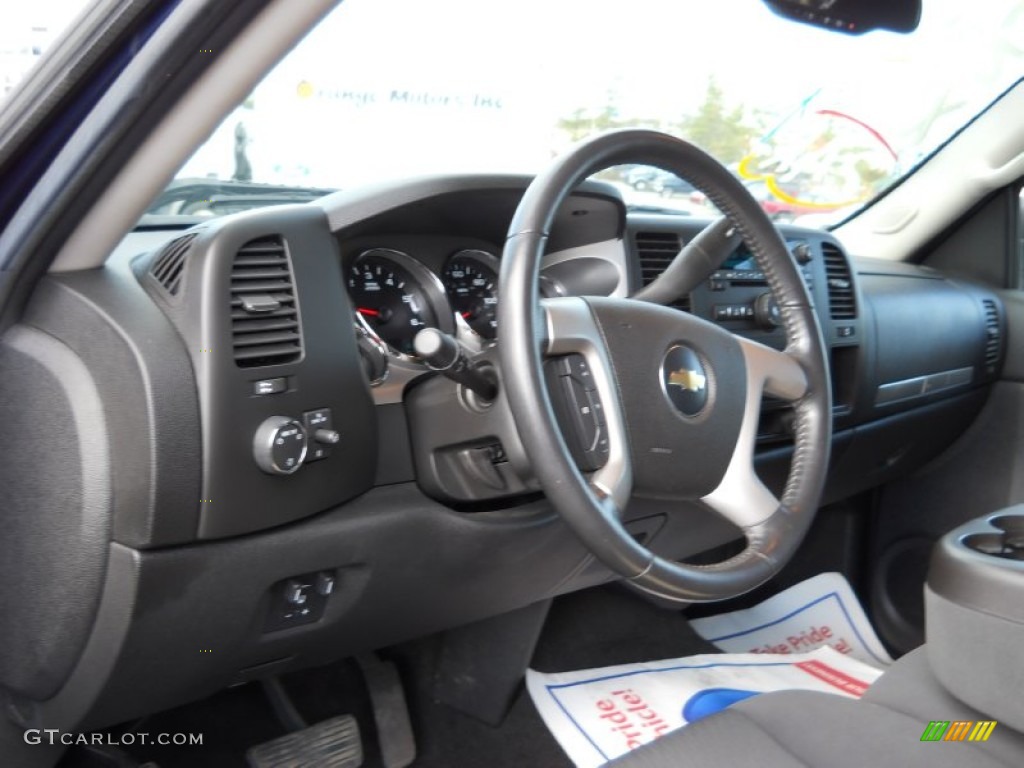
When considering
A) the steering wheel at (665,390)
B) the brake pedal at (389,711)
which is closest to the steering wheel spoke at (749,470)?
the steering wheel at (665,390)

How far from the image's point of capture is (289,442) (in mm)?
1120

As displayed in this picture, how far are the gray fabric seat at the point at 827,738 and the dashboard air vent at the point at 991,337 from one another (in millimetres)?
1462

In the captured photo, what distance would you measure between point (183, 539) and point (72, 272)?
0.33 metres

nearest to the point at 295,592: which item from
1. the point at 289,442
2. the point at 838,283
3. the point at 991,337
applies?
the point at 289,442

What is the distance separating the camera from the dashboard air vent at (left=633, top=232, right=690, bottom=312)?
163 centimetres

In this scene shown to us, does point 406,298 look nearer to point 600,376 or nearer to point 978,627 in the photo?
point 600,376

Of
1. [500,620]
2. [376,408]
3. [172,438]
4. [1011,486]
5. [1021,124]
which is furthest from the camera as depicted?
[1011,486]

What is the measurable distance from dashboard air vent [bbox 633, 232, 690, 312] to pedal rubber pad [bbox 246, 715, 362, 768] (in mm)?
940

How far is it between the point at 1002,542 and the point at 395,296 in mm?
904

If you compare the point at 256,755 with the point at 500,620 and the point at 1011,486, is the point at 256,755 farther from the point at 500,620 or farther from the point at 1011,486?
the point at 1011,486

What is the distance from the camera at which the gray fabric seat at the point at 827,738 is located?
1072 millimetres

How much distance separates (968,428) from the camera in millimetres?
2547

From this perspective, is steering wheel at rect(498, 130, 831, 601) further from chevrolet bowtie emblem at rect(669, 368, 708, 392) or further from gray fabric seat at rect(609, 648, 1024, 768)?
gray fabric seat at rect(609, 648, 1024, 768)

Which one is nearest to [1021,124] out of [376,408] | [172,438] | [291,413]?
[376,408]
